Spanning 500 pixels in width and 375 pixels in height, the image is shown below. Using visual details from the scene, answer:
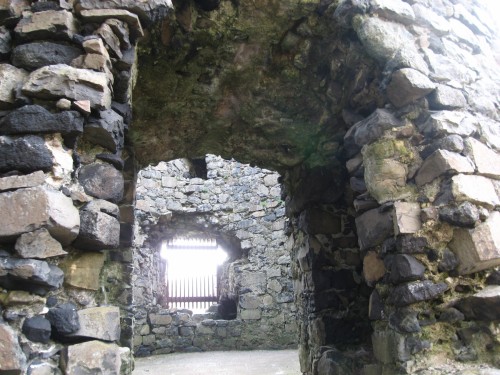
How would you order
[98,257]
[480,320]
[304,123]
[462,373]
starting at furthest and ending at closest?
[304,123] → [480,320] → [462,373] → [98,257]

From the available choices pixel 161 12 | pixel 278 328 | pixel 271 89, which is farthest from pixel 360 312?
pixel 278 328

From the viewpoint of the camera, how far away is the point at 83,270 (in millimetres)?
1599

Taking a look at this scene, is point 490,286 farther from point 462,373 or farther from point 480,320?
point 462,373

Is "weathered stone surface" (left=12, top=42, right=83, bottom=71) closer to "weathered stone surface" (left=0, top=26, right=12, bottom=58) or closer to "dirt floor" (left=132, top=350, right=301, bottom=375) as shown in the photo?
"weathered stone surface" (left=0, top=26, right=12, bottom=58)

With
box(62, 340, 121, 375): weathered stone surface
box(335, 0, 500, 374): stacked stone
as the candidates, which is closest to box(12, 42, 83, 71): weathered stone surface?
box(62, 340, 121, 375): weathered stone surface

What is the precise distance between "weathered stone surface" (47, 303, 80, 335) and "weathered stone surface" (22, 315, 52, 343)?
0.03m

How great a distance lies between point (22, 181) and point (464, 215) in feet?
6.07

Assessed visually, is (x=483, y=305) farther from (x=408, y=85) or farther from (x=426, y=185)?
(x=408, y=85)

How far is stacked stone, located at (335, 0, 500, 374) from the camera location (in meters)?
2.11

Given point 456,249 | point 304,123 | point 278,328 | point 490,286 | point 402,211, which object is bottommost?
point 278,328

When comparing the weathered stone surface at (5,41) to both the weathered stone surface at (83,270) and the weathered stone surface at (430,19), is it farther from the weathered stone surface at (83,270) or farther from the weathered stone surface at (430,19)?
the weathered stone surface at (430,19)

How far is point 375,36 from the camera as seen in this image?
2379 millimetres

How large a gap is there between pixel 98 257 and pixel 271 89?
1744mm

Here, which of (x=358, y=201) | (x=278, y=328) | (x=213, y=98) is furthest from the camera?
(x=278, y=328)
